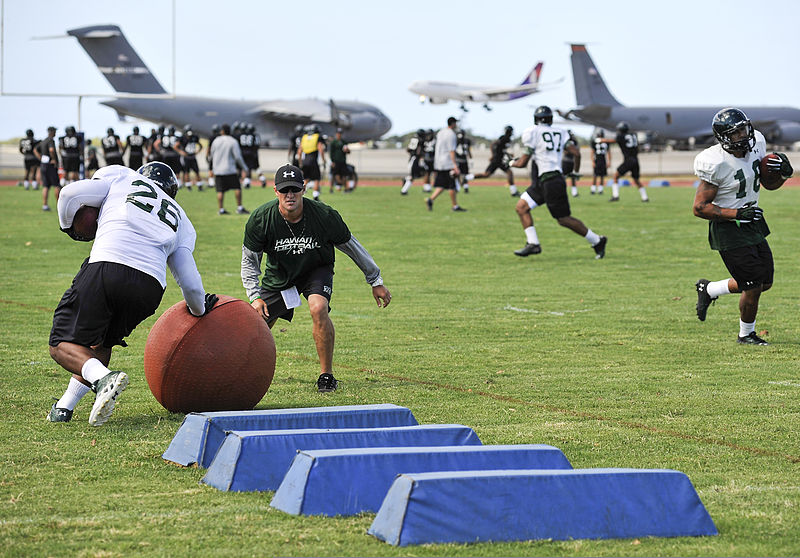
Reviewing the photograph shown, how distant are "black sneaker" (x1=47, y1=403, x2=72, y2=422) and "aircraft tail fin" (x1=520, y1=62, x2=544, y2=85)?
7633 cm

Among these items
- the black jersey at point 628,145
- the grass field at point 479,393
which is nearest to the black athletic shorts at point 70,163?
the grass field at point 479,393

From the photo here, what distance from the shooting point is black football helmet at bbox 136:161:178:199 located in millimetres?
6438

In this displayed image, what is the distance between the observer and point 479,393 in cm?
716

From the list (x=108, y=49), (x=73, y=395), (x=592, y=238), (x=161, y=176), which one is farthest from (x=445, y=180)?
(x=73, y=395)

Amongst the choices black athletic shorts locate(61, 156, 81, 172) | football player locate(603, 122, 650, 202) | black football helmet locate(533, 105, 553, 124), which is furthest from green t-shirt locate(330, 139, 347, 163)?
black football helmet locate(533, 105, 553, 124)

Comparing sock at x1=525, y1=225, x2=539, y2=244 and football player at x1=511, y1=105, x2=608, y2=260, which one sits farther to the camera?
sock at x1=525, y1=225, x2=539, y2=244

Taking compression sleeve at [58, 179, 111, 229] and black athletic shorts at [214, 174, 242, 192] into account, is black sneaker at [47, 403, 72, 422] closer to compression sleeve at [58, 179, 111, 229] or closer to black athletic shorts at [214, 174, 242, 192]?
compression sleeve at [58, 179, 111, 229]

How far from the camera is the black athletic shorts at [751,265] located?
8.77 m

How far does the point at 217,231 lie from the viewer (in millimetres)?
19438

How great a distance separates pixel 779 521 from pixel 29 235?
53.9ft

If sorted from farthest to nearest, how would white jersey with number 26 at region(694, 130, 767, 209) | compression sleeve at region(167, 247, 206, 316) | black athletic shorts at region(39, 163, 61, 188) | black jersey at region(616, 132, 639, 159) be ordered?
black jersey at region(616, 132, 639, 159) < black athletic shorts at region(39, 163, 61, 188) < white jersey with number 26 at region(694, 130, 767, 209) < compression sleeve at region(167, 247, 206, 316)

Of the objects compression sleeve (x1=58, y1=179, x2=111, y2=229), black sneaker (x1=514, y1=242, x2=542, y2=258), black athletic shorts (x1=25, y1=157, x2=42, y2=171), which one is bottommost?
black athletic shorts (x1=25, y1=157, x2=42, y2=171)

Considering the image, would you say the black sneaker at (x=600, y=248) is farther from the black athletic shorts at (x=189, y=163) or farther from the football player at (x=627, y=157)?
the black athletic shorts at (x=189, y=163)

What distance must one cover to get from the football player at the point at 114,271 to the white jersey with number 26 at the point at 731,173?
4134 mm
